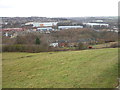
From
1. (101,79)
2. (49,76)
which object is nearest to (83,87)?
(101,79)

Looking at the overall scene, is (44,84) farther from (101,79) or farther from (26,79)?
(101,79)

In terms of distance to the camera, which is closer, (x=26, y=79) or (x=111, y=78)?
(x=111, y=78)

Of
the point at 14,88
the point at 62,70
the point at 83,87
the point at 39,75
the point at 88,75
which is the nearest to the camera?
the point at 83,87

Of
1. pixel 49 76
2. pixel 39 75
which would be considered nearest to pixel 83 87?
pixel 49 76

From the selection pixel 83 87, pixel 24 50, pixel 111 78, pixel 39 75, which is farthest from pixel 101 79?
pixel 24 50

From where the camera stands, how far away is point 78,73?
25.3 ft

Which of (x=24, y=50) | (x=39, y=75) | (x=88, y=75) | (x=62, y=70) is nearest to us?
(x=88, y=75)

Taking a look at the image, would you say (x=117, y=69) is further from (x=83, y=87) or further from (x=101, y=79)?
(x=83, y=87)

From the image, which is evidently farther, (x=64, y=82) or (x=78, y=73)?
(x=78, y=73)

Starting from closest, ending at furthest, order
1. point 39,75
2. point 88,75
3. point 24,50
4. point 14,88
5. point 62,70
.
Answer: point 14,88 → point 88,75 → point 39,75 → point 62,70 → point 24,50

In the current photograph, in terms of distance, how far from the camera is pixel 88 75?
24.0 ft

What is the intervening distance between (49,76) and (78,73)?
1408mm

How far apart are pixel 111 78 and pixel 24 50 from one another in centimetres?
1400

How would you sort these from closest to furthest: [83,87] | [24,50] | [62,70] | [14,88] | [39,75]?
1. [83,87]
2. [14,88]
3. [39,75]
4. [62,70]
5. [24,50]
